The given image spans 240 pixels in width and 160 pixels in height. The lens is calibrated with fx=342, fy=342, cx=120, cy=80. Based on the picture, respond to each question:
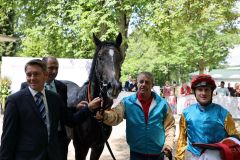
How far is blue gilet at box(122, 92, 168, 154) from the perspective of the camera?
3.50 meters

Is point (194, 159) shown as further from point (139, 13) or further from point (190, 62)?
point (190, 62)

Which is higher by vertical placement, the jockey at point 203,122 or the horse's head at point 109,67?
the horse's head at point 109,67

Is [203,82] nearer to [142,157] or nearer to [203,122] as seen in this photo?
[203,122]

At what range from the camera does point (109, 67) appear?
3.70 metres

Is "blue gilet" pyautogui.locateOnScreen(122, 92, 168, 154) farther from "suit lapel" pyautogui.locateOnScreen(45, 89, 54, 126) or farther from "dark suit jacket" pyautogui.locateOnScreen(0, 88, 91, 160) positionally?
"dark suit jacket" pyautogui.locateOnScreen(0, 88, 91, 160)

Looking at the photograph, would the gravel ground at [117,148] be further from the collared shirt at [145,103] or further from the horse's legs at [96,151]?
the collared shirt at [145,103]

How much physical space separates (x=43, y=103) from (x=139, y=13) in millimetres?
7898

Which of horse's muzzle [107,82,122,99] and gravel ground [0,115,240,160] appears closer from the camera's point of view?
horse's muzzle [107,82,122,99]

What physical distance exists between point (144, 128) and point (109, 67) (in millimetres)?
757

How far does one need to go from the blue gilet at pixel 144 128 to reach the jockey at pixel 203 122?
26 centimetres

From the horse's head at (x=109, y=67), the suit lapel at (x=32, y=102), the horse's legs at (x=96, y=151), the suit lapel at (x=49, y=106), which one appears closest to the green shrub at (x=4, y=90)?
the horse's legs at (x=96, y=151)

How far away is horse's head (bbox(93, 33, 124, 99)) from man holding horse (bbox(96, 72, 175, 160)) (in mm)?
221

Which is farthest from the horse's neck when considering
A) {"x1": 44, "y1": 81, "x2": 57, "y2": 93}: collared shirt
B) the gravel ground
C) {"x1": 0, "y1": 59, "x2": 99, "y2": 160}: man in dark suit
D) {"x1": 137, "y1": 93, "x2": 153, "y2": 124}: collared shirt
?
the gravel ground

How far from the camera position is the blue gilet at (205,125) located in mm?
3141
